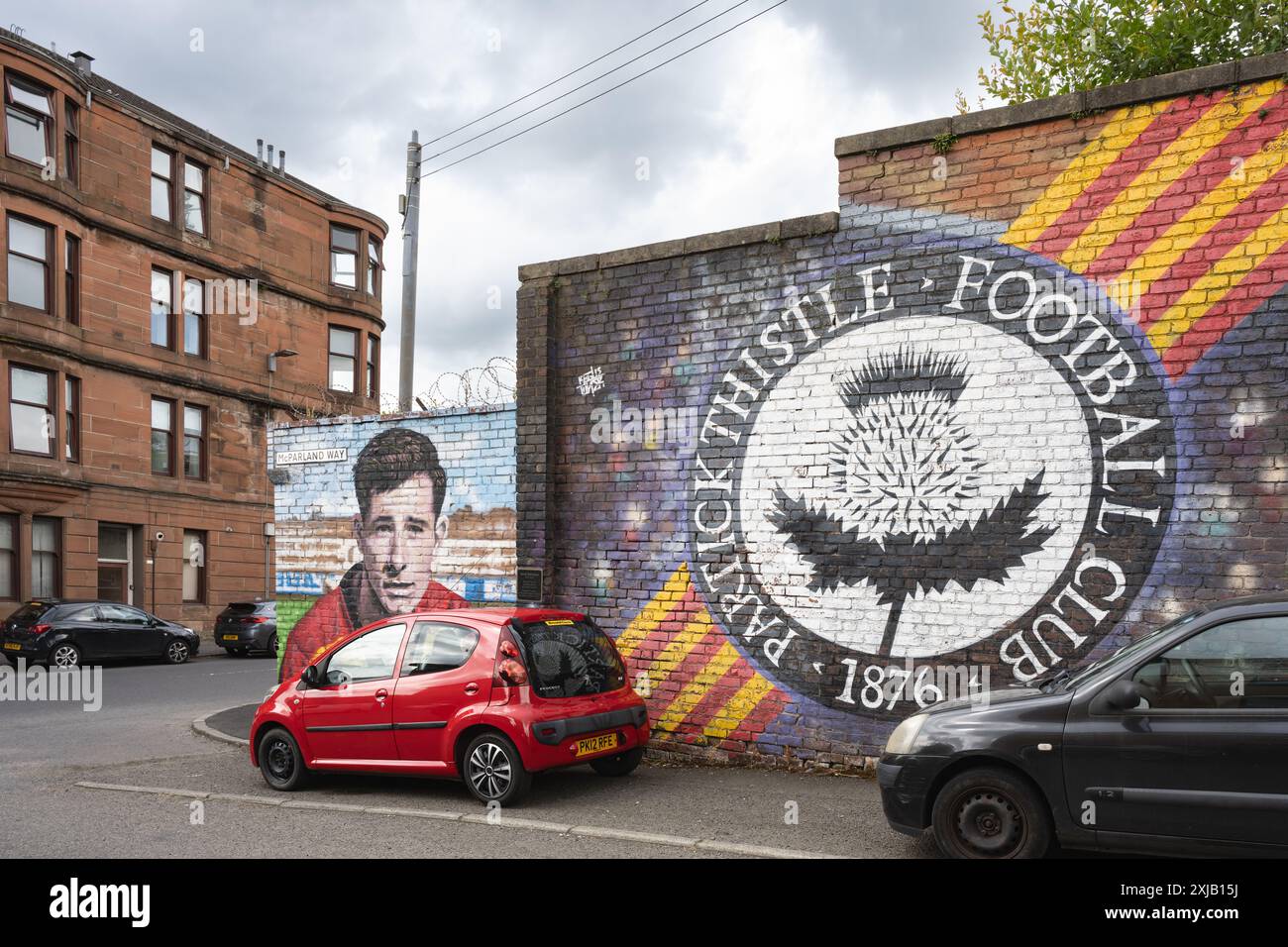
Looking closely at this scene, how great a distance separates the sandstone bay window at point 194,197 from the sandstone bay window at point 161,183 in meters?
0.40

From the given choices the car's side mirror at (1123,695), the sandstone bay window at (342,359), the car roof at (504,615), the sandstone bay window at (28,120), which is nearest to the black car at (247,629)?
the sandstone bay window at (342,359)

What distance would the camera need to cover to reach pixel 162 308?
90.9 feet

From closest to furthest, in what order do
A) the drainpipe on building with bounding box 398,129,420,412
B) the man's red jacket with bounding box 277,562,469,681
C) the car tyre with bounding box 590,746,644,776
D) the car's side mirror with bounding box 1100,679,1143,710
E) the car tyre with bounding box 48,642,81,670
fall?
1. the car's side mirror with bounding box 1100,679,1143,710
2. the car tyre with bounding box 590,746,644,776
3. the man's red jacket with bounding box 277,562,469,681
4. the drainpipe on building with bounding box 398,129,420,412
5. the car tyre with bounding box 48,642,81,670

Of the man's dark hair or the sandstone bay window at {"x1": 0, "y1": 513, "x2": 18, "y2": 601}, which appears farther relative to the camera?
the sandstone bay window at {"x1": 0, "y1": 513, "x2": 18, "y2": 601}

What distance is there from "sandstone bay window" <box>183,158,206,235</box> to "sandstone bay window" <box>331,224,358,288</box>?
5036 mm

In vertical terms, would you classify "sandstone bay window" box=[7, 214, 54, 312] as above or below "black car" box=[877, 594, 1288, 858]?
above

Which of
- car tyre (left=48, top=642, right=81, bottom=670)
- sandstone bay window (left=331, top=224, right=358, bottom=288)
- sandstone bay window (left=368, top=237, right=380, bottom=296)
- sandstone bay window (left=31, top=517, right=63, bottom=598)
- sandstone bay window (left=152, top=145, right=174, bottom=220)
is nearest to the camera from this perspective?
car tyre (left=48, top=642, right=81, bottom=670)

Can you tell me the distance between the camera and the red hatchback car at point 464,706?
7289 millimetres

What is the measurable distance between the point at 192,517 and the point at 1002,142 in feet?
83.4

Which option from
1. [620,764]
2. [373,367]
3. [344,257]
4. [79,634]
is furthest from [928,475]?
[344,257]

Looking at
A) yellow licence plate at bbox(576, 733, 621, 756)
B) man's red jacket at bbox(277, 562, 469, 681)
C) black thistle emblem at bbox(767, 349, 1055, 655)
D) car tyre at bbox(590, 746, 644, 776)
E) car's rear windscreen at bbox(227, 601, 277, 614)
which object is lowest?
car's rear windscreen at bbox(227, 601, 277, 614)

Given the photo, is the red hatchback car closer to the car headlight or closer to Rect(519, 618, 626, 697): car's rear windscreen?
Rect(519, 618, 626, 697): car's rear windscreen

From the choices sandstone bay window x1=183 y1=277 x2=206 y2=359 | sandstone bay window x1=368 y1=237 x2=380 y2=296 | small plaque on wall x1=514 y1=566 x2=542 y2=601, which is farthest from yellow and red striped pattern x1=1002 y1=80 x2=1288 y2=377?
sandstone bay window x1=368 y1=237 x2=380 y2=296

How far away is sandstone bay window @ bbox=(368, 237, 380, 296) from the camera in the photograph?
3456 cm
